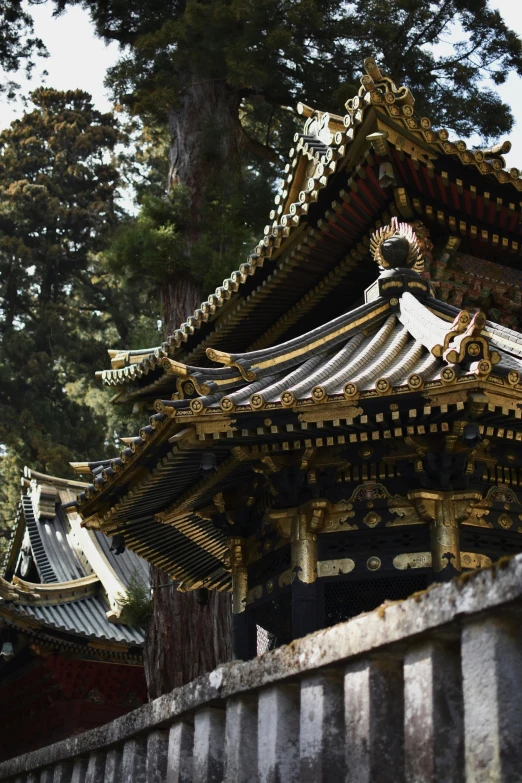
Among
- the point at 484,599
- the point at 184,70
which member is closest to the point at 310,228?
the point at 484,599

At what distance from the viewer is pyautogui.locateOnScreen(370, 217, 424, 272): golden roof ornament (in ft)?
30.5

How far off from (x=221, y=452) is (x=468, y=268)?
343 centimetres

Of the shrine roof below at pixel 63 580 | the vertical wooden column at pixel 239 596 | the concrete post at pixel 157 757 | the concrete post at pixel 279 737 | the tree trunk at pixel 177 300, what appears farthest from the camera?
the tree trunk at pixel 177 300

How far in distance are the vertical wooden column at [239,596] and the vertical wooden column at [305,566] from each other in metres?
1.00

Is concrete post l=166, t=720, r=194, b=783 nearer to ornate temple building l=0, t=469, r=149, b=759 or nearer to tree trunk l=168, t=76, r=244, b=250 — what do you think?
ornate temple building l=0, t=469, r=149, b=759

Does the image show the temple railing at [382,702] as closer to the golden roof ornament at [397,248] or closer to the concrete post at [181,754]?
the concrete post at [181,754]

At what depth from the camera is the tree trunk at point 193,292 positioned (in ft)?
50.5

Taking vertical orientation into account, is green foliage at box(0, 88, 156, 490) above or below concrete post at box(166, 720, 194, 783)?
above

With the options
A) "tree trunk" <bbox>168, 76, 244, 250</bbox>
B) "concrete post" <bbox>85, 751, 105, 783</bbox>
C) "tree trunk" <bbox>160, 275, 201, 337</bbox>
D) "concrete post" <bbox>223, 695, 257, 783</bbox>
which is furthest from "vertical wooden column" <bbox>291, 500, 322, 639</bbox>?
"tree trunk" <bbox>168, 76, 244, 250</bbox>

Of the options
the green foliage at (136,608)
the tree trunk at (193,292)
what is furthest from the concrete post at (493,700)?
the green foliage at (136,608)

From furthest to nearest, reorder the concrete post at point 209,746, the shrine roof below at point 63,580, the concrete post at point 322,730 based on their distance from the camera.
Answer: the shrine roof below at point 63,580, the concrete post at point 209,746, the concrete post at point 322,730

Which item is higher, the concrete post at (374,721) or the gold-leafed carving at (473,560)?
the gold-leafed carving at (473,560)

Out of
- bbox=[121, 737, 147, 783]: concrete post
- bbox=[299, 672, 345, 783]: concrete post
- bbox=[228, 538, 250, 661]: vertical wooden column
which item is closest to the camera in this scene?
bbox=[299, 672, 345, 783]: concrete post

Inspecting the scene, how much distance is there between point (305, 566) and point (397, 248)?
277 cm
